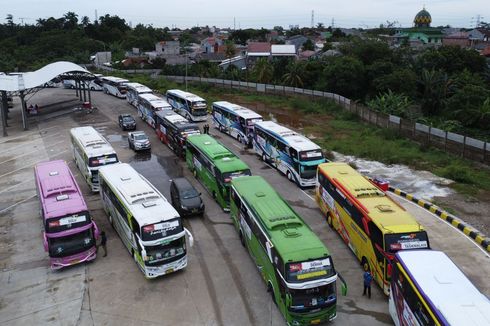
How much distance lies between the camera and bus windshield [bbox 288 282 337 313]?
13.4m

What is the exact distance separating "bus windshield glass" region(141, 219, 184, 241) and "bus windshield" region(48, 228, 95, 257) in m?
3.15

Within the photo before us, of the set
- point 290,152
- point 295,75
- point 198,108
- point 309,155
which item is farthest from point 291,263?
point 295,75

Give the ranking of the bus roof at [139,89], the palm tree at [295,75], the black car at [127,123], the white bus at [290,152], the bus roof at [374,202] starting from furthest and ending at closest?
1. the palm tree at [295,75]
2. the bus roof at [139,89]
3. the black car at [127,123]
4. the white bus at [290,152]
5. the bus roof at [374,202]

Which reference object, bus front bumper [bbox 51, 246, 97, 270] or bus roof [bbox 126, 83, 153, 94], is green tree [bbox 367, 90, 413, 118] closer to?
bus roof [bbox 126, 83, 153, 94]

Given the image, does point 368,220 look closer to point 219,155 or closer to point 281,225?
point 281,225

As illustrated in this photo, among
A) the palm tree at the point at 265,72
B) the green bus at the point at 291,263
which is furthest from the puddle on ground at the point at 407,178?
the palm tree at the point at 265,72

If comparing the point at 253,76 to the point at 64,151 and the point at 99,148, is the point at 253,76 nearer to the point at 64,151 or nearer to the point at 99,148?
the point at 64,151

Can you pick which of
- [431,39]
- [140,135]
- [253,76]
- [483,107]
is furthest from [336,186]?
[431,39]

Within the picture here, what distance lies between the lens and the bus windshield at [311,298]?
43.9 ft

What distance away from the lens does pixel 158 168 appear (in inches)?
1218

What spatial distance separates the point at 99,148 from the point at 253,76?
43.2 meters

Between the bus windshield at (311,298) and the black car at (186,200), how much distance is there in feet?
32.2

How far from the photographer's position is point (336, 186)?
1980cm

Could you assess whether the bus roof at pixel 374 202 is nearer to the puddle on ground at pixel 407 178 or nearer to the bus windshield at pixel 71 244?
the puddle on ground at pixel 407 178
